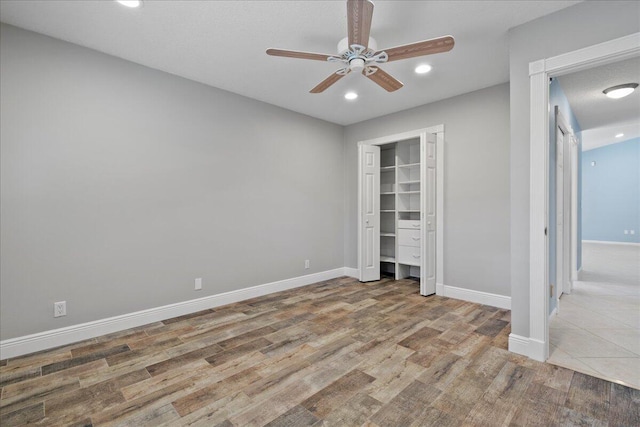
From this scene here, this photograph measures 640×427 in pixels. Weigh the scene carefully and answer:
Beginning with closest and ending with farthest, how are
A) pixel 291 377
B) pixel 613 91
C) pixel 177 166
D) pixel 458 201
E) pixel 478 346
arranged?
pixel 291 377 → pixel 478 346 → pixel 177 166 → pixel 613 91 → pixel 458 201

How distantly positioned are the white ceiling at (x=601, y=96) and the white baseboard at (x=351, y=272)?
369 centimetres

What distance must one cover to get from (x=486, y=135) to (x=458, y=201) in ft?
2.90

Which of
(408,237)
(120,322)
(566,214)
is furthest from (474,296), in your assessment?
(120,322)

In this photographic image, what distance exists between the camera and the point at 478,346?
257 centimetres

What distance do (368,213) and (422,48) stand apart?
118 inches

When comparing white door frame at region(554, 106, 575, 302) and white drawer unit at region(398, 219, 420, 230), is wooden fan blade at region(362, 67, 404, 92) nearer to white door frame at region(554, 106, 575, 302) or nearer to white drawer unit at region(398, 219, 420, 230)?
white door frame at region(554, 106, 575, 302)

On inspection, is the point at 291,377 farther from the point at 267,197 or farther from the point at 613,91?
the point at 613,91

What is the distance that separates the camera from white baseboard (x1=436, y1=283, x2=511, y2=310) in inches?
140

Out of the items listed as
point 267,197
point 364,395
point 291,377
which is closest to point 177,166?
point 267,197

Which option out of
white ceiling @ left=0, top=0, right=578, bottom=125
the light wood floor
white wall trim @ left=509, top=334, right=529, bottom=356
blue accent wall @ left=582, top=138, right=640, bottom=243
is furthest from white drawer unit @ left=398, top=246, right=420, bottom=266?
blue accent wall @ left=582, top=138, right=640, bottom=243

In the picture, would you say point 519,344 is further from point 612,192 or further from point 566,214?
point 612,192

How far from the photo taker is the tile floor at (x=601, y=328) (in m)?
2.24

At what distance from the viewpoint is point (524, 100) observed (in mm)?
2389

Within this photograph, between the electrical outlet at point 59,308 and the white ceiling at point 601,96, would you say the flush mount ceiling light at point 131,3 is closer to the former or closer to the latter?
the electrical outlet at point 59,308
